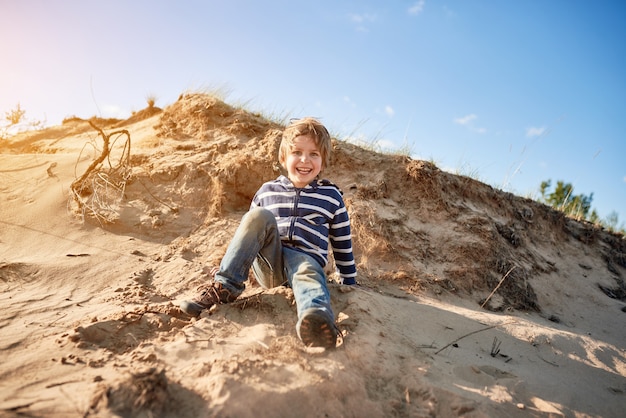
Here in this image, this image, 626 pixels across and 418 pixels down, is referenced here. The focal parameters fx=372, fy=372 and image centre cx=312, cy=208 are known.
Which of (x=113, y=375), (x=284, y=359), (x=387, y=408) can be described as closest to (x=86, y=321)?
(x=113, y=375)

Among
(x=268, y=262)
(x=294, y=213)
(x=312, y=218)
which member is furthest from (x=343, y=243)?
(x=268, y=262)

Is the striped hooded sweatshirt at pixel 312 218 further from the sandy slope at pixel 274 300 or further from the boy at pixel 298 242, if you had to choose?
the sandy slope at pixel 274 300

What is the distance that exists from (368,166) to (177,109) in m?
3.06

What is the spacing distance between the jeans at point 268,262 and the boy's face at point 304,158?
54cm

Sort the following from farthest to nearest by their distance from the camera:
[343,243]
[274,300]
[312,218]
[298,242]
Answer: [343,243]
[312,218]
[298,242]
[274,300]

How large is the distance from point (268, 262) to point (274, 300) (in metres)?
0.25

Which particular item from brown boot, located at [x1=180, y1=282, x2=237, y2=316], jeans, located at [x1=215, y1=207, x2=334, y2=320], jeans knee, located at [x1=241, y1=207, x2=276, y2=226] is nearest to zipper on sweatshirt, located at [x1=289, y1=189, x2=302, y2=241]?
jeans, located at [x1=215, y1=207, x2=334, y2=320]

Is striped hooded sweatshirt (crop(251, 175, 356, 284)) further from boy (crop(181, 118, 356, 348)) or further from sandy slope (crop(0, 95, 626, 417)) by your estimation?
sandy slope (crop(0, 95, 626, 417))

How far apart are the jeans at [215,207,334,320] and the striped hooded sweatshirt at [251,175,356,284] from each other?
15 cm

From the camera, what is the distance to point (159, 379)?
1.47m

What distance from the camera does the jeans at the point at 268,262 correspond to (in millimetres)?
2094

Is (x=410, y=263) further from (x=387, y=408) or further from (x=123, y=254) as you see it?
(x=123, y=254)

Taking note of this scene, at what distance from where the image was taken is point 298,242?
2.59 meters

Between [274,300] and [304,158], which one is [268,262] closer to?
[274,300]
